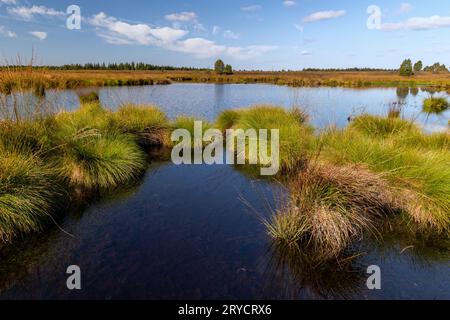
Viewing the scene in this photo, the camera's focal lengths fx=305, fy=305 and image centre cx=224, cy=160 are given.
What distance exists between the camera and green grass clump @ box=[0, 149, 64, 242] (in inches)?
197

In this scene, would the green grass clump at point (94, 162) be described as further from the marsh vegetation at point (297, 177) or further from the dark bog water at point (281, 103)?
the dark bog water at point (281, 103)

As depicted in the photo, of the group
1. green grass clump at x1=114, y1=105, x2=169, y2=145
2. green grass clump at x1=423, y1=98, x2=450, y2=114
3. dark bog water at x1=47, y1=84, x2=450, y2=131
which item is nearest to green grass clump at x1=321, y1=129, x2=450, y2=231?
dark bog water at x1=47, y1=84, x2=450, y2=131

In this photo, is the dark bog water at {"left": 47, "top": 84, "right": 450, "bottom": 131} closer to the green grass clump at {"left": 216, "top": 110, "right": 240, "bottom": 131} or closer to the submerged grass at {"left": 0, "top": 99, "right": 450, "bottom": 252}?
the submerged grass at {"left": 0, "top": 99, "right": 450, "bottom": 252}

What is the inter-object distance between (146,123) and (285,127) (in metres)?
5.41

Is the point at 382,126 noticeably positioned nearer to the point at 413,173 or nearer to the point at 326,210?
the point at 413,173

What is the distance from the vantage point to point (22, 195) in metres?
5.23

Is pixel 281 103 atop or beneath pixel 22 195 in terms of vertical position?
atop

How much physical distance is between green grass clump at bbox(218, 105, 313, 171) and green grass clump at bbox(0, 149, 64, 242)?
6299 millimetres

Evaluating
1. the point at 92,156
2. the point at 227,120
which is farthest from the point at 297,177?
the point at 227,120

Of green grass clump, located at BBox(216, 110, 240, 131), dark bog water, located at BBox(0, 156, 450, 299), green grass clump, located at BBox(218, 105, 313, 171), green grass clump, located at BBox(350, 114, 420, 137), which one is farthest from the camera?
green grass clump, located at BBox(216, 110, 240, 131)

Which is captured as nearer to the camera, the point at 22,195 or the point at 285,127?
the point at 22,195
